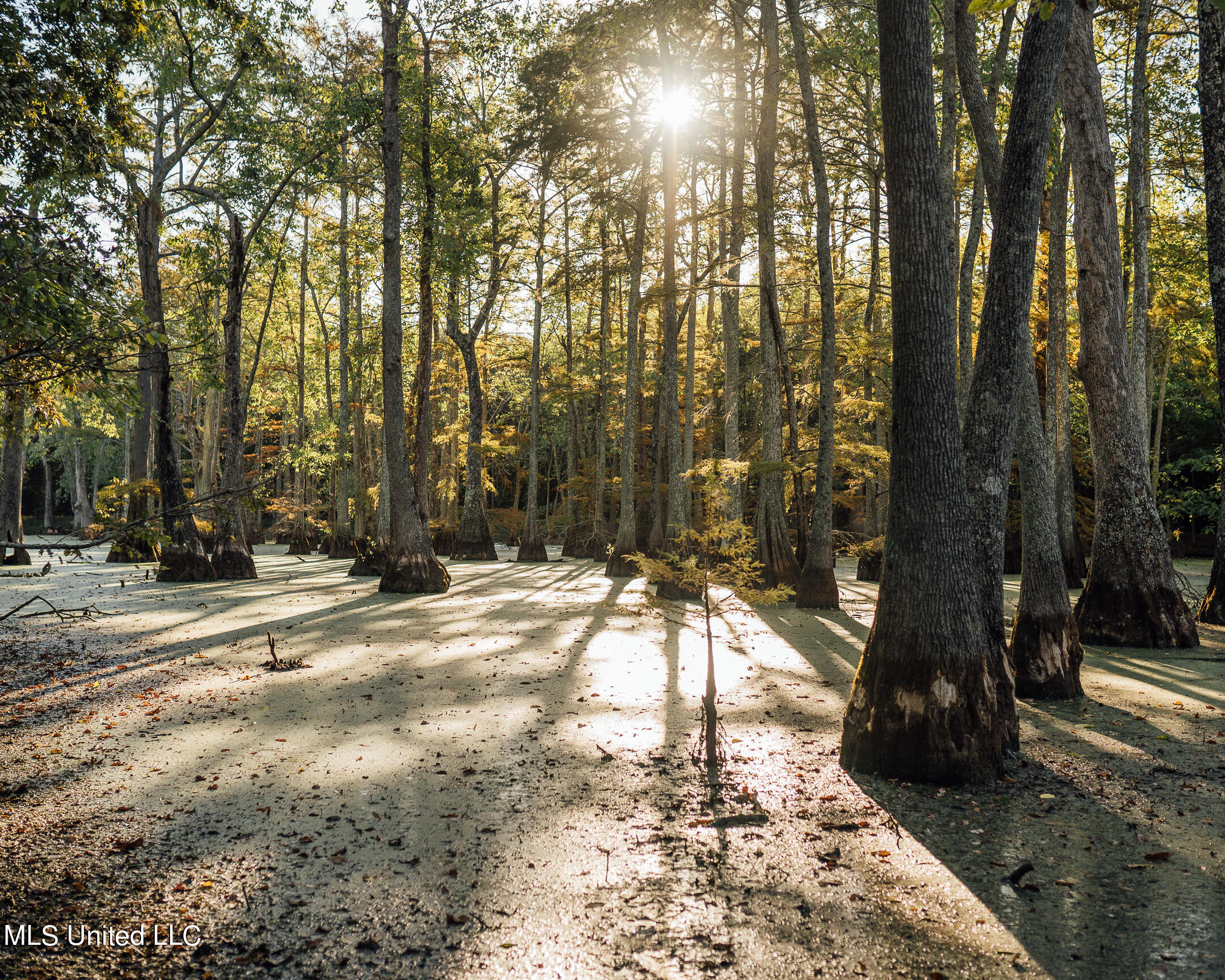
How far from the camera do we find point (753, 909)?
3029mm

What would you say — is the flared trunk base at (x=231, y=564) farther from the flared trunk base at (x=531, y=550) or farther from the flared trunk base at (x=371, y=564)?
the flared trunk base at (x=531, y=550)

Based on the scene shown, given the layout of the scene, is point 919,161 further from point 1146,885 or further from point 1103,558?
point 1103,558

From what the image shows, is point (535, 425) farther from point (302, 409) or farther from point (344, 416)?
point (302, 409)

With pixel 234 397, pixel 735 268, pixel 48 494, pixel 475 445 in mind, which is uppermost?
pixel 735 268

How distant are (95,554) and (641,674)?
2839 cm

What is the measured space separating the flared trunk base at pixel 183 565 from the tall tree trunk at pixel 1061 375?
16002 millimetres

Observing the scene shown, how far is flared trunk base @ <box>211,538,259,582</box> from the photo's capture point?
17.0 m

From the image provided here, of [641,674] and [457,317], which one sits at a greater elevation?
[457,317]

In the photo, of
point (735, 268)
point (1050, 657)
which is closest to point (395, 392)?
point (735, 268)

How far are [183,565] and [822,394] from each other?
535 inches

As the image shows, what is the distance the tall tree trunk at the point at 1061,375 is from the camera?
30.4ft

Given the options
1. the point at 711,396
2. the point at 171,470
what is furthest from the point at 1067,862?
the point at 711,396

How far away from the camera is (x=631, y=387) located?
17.1 m

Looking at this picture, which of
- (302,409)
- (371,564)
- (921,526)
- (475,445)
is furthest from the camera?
(302,409)
